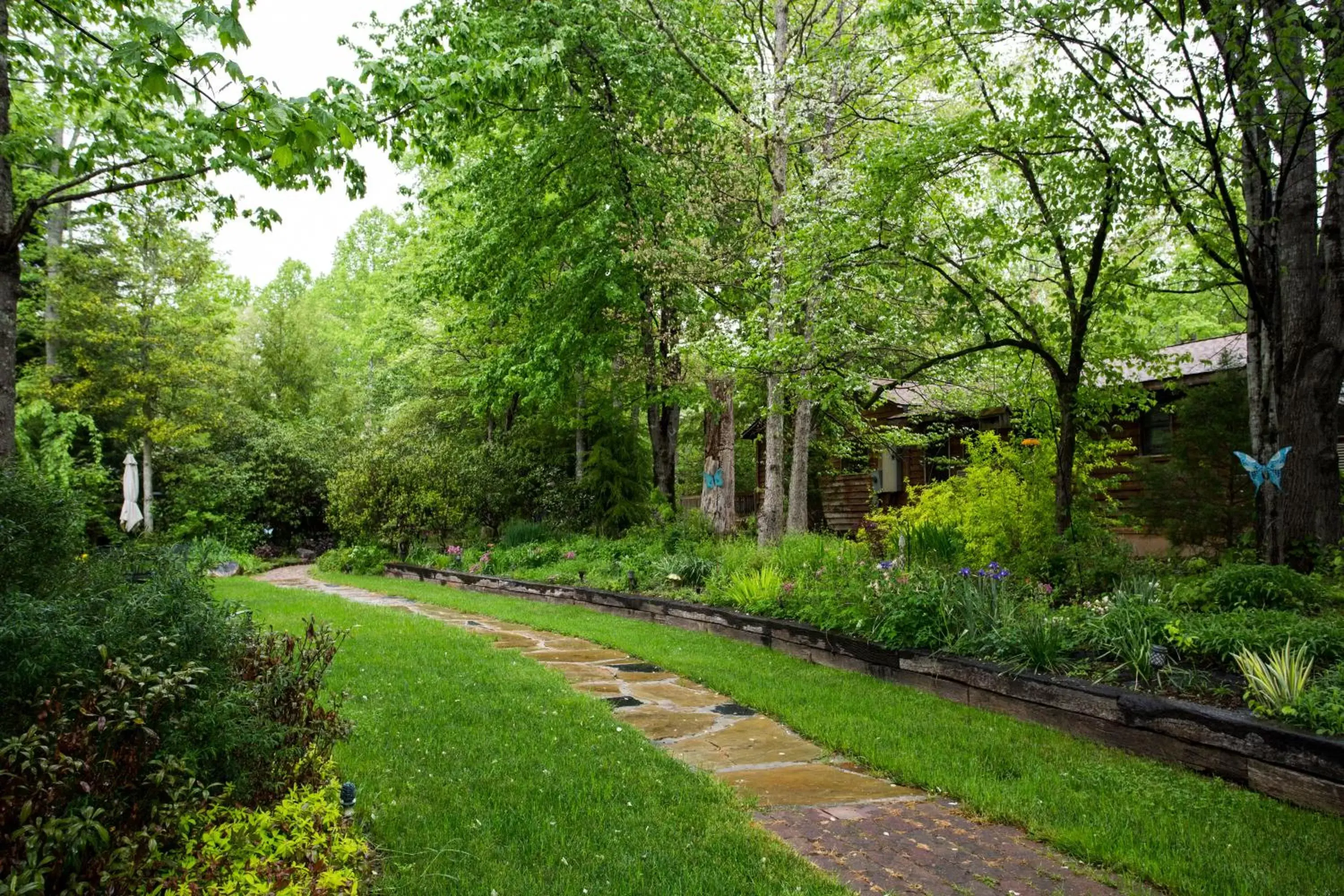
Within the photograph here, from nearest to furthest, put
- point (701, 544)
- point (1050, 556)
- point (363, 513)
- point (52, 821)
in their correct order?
point (52, 821) < point (1050, 556) < point (701, 544) < point (363, 513)

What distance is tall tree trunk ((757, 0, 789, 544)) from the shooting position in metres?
11.3

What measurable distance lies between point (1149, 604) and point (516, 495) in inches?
545

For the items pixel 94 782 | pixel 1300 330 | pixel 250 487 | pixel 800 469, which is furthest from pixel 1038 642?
pixel 250 487

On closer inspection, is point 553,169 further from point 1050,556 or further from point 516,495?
point 1050,556

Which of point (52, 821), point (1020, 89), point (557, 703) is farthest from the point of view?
point (1020, 89)

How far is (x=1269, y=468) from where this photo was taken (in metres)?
7.15

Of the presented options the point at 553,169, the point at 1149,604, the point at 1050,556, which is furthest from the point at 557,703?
the point at 553,169

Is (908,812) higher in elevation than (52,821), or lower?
lower

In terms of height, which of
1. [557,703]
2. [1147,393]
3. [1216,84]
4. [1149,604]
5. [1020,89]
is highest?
[1020,89]

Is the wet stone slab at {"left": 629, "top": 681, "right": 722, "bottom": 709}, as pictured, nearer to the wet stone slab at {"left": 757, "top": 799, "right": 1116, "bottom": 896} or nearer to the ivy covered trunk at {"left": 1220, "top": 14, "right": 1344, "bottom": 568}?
the wet stone slab at {"left": 757, "top": 799, "right": 1116, "bottom": 896}

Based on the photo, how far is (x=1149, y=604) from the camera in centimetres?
593

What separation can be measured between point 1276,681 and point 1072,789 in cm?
134

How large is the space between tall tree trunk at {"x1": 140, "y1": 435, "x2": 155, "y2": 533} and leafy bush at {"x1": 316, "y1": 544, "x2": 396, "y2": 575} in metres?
3.79

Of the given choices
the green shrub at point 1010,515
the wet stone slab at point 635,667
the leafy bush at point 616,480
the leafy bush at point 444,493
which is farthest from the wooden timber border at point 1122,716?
the leafy bush at point 444,493
